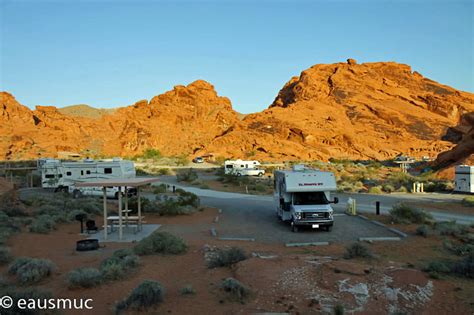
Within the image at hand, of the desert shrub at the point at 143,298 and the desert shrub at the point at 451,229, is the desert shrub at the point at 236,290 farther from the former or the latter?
the desert shrub at the point at 451,229

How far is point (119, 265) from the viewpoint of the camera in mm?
9531

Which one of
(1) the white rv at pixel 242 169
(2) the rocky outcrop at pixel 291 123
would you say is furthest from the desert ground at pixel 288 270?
(2) the rocky outcrop at pixel 291 123

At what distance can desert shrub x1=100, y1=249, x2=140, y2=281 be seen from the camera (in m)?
9.16

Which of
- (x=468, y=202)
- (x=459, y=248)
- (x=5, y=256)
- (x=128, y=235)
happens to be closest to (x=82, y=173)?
(x=128, y=235)

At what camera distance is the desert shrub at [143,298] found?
24.0 feet

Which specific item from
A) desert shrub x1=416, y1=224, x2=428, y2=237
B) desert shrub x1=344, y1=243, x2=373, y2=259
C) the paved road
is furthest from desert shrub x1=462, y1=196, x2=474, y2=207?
desert shrub x1=344, y1=243, x2=373, y2=259

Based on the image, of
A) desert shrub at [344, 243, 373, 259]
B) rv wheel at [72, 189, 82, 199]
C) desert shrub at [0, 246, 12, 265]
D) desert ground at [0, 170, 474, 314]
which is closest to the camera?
desert ground at [0, 170, 474, 314]

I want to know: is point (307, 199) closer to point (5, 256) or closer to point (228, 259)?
point (228, 259)

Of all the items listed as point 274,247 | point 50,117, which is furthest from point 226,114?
point 274,247

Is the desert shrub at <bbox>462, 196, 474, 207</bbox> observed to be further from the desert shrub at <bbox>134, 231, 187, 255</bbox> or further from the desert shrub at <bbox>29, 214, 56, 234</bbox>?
the desert shrub at <bbox>29, 214, 56, 234</bbox>

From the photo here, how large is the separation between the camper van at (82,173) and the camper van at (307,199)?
1364cm

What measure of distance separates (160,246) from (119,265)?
2389 mm

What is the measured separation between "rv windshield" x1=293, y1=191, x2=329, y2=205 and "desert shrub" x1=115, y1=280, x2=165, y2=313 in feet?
30.8

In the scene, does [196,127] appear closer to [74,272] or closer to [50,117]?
[50,117]
